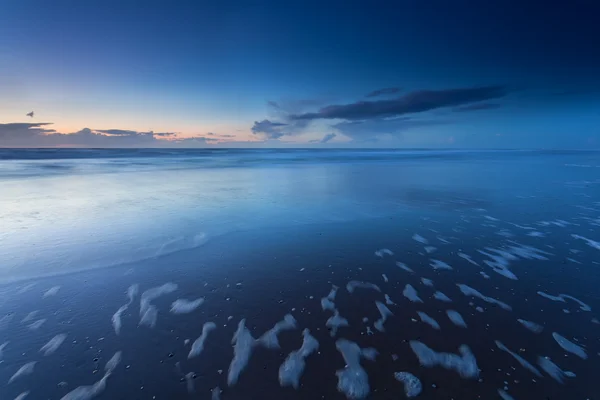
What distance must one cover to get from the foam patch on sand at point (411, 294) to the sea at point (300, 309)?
50 mm

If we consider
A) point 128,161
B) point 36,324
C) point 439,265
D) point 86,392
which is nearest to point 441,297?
point 439,265

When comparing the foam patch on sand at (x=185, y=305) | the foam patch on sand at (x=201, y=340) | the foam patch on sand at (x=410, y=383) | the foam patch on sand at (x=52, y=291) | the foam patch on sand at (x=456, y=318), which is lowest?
the foam patch on sand at (x=52, y=291)

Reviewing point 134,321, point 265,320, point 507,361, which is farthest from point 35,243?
point 507,361

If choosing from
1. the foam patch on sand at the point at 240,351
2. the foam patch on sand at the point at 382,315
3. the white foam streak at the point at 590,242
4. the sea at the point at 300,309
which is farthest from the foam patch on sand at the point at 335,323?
the white foam streak at the point at 590,242

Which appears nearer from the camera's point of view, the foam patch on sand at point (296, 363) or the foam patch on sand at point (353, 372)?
the foam patch on sand at point (353, 372)

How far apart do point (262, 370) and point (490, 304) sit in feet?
14.8

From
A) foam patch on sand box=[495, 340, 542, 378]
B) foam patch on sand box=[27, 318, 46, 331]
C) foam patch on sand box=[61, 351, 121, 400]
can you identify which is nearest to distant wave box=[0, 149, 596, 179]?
foam patch on sand box=[27, 318, 46, 331]

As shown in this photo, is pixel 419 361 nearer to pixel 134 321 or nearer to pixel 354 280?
pixel 354 280

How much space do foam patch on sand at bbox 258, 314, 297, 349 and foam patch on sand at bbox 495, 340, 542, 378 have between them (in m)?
3.25

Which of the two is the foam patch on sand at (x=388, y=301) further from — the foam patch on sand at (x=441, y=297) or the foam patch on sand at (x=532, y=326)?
the foam patch on sand at (x=532, y=326)

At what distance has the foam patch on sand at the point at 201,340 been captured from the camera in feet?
13.8

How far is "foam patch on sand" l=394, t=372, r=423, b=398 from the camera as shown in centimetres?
355

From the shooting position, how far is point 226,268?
23.1 feet

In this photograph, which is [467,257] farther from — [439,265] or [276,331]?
[276,331]
